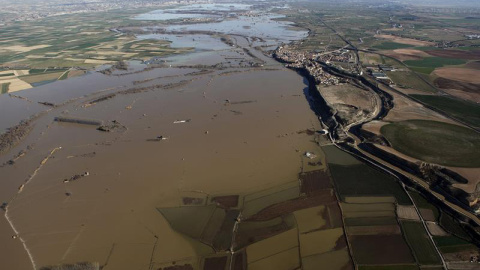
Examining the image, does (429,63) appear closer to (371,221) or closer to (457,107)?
(457,107)

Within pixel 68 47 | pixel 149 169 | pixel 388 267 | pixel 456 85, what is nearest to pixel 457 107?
pixel 456 85

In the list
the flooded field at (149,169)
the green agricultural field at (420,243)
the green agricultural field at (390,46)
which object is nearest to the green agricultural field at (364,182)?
the flooded field at (149,169)

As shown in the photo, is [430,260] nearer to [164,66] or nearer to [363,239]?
[363,239]

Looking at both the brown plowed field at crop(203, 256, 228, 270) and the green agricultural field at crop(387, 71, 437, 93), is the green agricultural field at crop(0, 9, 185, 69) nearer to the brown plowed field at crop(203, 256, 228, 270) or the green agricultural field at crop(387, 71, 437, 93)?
the green agricultural field at crop(387, 71, 437, 93)

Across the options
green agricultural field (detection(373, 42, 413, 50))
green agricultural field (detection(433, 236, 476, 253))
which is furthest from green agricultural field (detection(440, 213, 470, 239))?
green agricultural field (detection(373, 42, 413, 50))

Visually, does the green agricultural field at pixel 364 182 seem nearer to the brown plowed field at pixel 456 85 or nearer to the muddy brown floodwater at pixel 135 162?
the muddy brown floodwater at pixel 135 162

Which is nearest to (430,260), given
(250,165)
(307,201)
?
(307,201)
